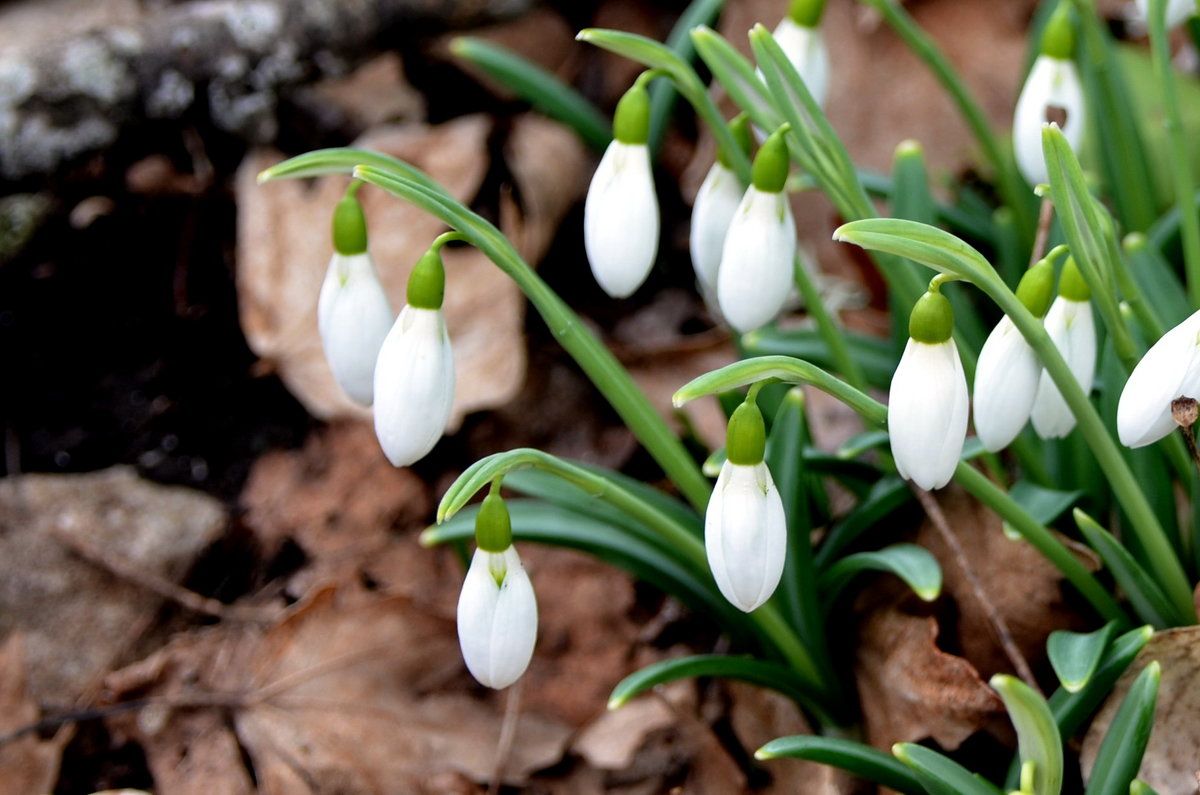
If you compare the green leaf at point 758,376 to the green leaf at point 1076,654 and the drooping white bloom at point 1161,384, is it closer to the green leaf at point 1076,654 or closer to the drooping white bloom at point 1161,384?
the drooping white bloom at point 1161,384

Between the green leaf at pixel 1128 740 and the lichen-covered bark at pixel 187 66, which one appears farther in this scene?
the lichen-covered bark at pixel 187 66

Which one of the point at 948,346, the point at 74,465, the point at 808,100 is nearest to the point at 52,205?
the point at 74,465

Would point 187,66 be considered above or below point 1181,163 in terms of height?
below

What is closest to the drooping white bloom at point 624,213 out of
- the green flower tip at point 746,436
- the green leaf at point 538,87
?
the green flower tip at point 746,436

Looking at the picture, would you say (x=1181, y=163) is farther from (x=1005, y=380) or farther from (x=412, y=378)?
(x=412, y=378)

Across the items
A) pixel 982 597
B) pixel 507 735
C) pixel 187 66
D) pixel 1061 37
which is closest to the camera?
pixel 982 597

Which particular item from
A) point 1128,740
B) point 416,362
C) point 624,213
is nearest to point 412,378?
point 416,362

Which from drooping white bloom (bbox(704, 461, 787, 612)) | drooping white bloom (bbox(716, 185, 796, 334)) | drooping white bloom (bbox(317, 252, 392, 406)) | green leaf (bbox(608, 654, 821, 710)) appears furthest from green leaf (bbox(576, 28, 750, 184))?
green leaf (bbox(608, 654, 821, 710))
